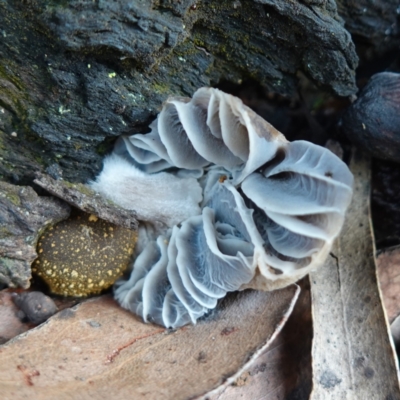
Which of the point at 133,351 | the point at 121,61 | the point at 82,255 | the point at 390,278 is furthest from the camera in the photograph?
the point at 390,278

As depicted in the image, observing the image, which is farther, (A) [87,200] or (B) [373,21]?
(B) [373,21]

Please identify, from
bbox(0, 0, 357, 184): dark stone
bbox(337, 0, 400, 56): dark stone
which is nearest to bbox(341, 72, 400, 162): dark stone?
bbox(0, 0, 357, 184): dark stone

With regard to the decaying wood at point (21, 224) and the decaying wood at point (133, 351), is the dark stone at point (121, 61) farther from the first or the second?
the decaying wood at point (133, 351)

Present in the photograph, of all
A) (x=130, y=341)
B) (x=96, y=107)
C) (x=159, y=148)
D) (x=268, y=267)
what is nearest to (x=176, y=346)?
(x=130, y=341)

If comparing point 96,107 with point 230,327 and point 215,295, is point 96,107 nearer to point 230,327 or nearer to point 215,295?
point 215,295

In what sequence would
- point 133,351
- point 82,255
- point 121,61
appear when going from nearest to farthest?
1. point 121,61
2. point 133,351
3. point 82,255

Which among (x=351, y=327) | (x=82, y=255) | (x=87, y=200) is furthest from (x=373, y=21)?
(x=82, y=255)

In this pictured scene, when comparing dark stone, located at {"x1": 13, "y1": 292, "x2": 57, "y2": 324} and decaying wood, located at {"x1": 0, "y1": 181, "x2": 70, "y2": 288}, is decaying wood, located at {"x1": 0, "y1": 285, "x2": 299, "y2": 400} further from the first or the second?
decaying wood, located at {"x1": 0, "y1": 181, "x2": 70, "y2": 288}

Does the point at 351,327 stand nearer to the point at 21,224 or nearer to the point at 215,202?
the point at 215,202
